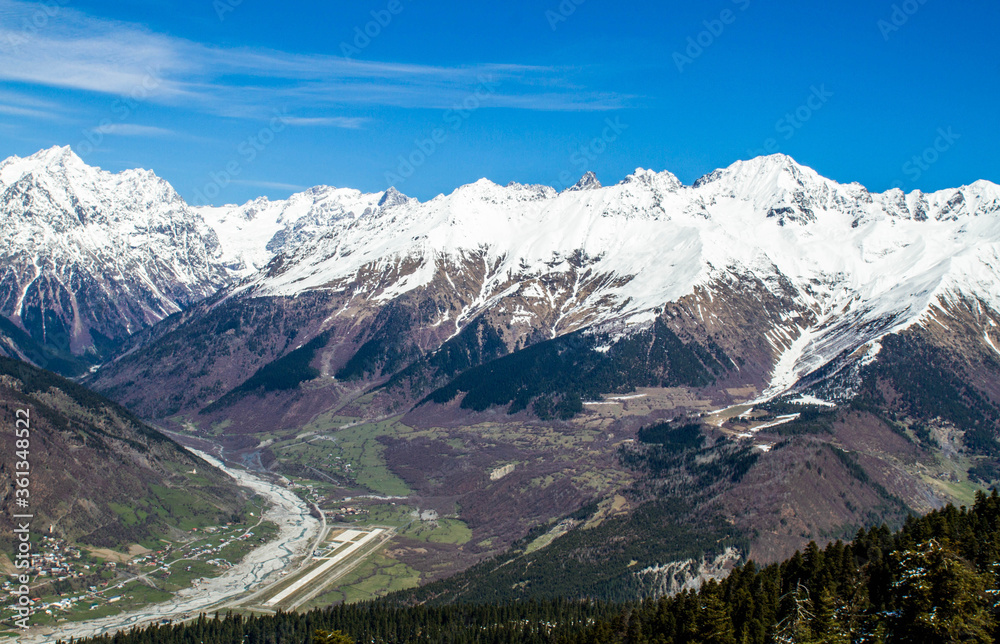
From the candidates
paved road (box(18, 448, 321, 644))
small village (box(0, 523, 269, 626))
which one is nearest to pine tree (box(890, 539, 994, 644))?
paved road (box(18, 448, 321, 644))

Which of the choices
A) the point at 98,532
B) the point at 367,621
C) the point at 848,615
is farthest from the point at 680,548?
the point at 98,532

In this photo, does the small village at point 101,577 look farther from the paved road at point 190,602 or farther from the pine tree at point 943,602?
the pine tree at point 943,602

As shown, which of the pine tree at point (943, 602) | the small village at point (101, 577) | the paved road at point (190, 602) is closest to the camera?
the pine tree at point (943, 602)

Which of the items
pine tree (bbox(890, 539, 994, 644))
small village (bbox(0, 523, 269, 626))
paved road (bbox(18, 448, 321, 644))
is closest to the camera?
pine tree (bbox(890, 539, 994, 644))

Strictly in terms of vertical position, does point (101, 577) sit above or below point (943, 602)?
above

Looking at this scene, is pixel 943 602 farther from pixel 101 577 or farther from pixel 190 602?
pixel 101 577

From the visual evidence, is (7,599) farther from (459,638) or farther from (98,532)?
(459,638)

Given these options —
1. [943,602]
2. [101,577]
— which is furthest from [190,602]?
[943,602]

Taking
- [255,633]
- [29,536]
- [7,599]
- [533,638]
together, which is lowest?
[533,638]

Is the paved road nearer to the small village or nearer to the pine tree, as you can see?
the small village

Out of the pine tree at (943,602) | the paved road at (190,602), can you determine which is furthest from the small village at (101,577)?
the pine tree at (943,602)

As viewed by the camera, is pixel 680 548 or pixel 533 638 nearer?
pixel 533 638
